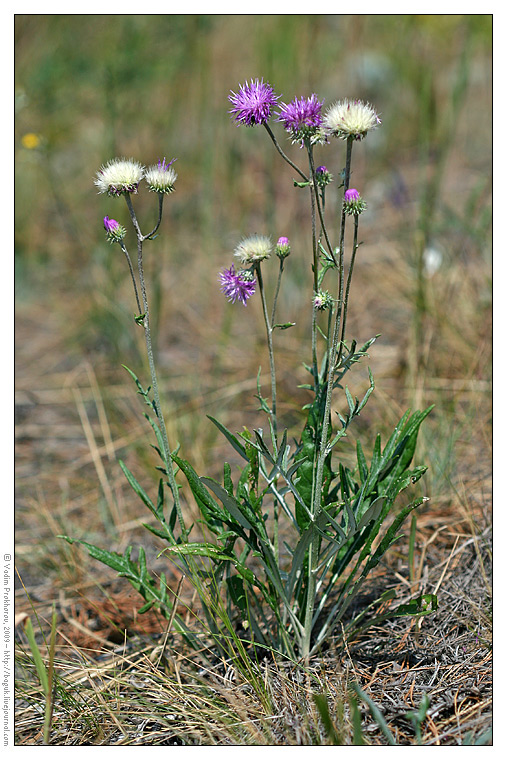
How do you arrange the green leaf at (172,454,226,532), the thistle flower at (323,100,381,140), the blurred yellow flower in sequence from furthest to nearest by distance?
the blurred yellow flower
the green leaf at (172,454,226,532)
the thistle flower at (323,100,381,140)

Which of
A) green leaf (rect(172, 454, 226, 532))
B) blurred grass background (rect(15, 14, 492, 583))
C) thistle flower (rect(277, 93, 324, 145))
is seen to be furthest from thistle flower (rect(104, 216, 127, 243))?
blurred grass background (rect(15, 14, 492, 583))

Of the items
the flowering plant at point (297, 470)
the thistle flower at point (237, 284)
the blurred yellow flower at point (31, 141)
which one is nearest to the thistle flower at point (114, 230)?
the flowering plant at point (297, 470)

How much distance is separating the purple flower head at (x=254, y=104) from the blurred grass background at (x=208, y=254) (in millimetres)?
797

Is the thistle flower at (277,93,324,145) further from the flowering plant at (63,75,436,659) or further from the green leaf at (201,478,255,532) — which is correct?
the green leaf at (201,478,255,532)

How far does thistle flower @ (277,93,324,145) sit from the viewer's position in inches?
50.5

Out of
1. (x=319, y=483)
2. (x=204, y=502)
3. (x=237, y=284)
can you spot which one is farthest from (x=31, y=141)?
(x=319, y=483)

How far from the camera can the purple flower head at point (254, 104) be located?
4.35ft

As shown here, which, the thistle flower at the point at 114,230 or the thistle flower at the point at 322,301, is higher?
the thistle flower at the point at 114,230

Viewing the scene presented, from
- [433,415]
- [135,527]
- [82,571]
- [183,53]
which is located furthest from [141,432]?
[183,53]

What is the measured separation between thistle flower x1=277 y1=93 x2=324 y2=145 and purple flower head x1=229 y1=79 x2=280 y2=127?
0.14ft

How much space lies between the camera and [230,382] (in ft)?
10.3

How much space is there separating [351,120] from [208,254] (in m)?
2.42

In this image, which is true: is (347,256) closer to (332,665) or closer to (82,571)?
(82,571)

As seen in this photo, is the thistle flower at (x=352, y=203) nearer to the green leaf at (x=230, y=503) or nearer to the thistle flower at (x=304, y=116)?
the thistle flower at (x=304, y=116)
